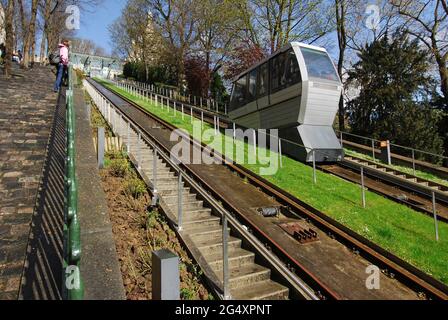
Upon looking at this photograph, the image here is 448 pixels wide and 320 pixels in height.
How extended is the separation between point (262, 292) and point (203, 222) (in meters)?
2.14

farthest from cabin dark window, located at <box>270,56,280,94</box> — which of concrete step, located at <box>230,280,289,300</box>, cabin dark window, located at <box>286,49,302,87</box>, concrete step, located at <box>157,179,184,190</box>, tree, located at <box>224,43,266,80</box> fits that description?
tree, located at <box>224,43,266,80</box>

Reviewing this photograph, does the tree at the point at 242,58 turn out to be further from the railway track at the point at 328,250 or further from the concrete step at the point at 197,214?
the concrete step at the point at 197,214

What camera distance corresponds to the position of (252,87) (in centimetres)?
1733

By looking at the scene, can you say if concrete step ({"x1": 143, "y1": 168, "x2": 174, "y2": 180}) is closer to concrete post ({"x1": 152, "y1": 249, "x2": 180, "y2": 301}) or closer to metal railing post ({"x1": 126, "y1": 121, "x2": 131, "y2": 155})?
metal railing post ({"x1": 126, "y1": 121, "x2": 131, "y2": 155})

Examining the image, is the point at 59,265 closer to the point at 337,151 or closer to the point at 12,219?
the point at 12,219

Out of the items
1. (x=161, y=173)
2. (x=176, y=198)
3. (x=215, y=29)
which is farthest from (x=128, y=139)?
(x=215, y=29)

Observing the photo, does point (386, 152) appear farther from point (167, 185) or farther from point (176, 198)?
point (176, 198)

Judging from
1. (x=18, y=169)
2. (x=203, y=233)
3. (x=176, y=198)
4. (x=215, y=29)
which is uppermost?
(x=215, y=29)

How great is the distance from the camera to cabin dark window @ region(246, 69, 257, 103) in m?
17.0

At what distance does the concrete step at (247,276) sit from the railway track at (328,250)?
596 mm

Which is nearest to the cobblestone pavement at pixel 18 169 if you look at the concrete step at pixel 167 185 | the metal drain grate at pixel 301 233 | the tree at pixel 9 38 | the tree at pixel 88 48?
the concrete step at pixel 167 185

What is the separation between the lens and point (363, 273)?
20.6ft
